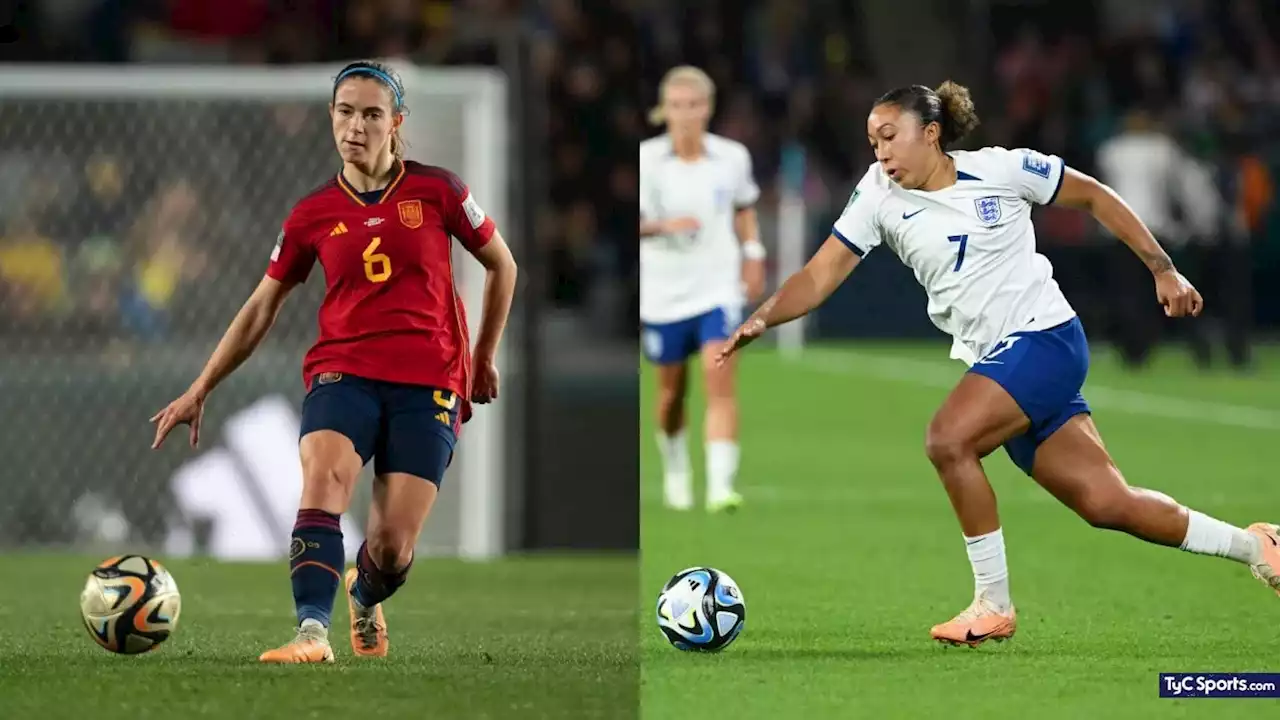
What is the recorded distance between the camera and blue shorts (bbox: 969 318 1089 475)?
6.46m

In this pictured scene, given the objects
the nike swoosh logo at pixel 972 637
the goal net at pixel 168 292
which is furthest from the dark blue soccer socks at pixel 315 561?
the goal net at pixel 168 292

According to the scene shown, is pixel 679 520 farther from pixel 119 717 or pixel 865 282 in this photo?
pixel 865 282

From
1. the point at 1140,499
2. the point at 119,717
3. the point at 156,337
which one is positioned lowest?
the point at 119,717

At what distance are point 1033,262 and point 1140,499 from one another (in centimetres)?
77

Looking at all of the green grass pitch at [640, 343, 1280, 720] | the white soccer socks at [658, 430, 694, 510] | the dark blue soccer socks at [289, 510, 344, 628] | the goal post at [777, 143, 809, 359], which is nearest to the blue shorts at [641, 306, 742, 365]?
the white soccer socks at [658, 430, 694, 510]

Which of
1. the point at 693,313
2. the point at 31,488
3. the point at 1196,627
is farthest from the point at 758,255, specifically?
the point at 1196,627

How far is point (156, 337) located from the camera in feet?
36.1

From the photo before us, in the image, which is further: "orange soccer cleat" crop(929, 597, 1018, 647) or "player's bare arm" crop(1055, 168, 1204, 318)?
"orange soccer cleat" crop(929, 597, 1018, 647)

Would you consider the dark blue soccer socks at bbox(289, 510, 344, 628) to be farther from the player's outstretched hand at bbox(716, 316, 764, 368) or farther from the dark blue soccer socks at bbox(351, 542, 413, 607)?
the player's outstretched hand at bbox(716, 316, 764, 368)

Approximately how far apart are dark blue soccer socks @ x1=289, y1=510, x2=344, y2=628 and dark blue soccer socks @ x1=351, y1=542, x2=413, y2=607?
282mm

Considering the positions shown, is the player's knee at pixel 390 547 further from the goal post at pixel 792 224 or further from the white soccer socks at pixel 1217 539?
the goal post at pixel 792 224

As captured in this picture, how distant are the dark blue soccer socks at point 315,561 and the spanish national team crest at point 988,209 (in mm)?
2069

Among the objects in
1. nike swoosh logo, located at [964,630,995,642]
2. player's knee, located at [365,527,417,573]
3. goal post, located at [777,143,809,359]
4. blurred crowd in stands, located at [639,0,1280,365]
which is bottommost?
nike swoosh logo, located at [964,630,995,642]

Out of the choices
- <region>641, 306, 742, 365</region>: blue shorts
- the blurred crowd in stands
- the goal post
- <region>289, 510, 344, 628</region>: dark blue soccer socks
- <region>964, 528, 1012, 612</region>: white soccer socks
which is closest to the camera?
<region>289, 510, 344, 628</region>: dark blue soccer socks
